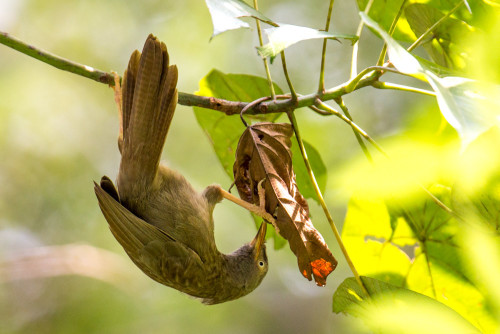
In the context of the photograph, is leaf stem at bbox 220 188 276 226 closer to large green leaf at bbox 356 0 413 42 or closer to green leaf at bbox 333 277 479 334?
green leaf at bbox 333 277 479 334

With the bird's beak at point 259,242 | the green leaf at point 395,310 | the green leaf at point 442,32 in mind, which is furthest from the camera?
the bird's beak at point 259,242

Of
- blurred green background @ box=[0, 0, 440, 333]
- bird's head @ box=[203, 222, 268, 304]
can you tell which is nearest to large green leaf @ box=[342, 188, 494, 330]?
bird's head @ box=[203, 222, 268, 304]

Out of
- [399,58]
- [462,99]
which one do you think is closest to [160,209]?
[399,58]

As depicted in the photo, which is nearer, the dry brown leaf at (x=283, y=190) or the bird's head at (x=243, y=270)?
the dry brown leaf at (x=283, y=190)

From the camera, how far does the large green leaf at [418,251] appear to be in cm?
242

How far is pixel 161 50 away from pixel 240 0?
68 cm

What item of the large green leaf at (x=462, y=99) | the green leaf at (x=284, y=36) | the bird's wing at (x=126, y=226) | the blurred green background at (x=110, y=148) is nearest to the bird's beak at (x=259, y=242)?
the bird's wing at (x=126, y=226)

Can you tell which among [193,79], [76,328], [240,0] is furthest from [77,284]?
[240,0]

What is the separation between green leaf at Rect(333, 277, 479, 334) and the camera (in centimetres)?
170

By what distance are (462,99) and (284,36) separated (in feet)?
1.58

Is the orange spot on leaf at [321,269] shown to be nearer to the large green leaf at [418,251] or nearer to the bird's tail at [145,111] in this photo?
the large green leaf at [418,251]

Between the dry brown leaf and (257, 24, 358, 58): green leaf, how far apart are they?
0.75 m

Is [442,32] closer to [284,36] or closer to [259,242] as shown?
[284,36]

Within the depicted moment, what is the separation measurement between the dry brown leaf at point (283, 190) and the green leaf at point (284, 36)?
2.45ft
